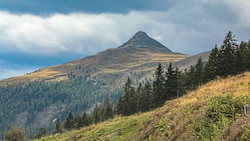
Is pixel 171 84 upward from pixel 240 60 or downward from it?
Result: downward

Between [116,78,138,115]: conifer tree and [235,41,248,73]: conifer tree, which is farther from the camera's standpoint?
[116,78,138,115]: conifer tree

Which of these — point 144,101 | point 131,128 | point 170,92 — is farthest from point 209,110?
point 144,101

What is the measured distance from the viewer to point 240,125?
1084cm

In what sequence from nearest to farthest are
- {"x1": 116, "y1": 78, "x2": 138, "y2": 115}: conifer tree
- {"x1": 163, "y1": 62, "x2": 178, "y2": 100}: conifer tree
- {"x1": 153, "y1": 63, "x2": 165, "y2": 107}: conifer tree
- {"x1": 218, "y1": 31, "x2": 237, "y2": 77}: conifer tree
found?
{"x1": 218, "y1": 31, "x2": 237, "y2": 77}: conifer tree, {"x1": 163, "y1": 62, "x2": 178, "y2": 100}: conifer tree, {"x1": 153, "y1": 63, "x2": 165, "y2": 107}: conifer tree, {"x1": 116, "y1": 78, "x2": 138, "y2": 115}: conifer tree

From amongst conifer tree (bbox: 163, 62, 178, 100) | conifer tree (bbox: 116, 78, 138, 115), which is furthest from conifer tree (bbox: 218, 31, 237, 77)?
conifer tree (bbox: 116, 78, 138, 115)

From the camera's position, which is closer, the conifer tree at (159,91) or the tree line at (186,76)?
the tree line at (186,76)

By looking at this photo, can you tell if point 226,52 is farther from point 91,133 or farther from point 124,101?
point 124,101

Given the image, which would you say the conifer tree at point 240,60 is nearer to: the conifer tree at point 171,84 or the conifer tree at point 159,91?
the conifer tree at point 171,84

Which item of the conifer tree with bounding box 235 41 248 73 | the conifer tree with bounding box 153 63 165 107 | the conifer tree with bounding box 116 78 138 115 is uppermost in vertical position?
the conifer tree with bounding box 235 41 248 73

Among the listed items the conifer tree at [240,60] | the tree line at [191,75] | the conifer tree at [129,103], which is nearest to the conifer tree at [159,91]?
the tree line at [191,75]

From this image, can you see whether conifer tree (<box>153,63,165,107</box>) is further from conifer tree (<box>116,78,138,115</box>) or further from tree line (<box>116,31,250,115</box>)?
conifer tree (<box>116,78,138,115</box>)

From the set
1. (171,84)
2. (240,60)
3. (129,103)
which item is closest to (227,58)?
(240,60)

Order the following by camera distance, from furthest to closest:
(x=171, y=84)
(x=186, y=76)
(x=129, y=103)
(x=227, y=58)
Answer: (x=129, y=103)
(x=186, y=76)
(x=171, y=84)
(x=227, y=58)

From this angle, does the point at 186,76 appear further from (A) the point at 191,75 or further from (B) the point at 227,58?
(B) the point at 227,58
